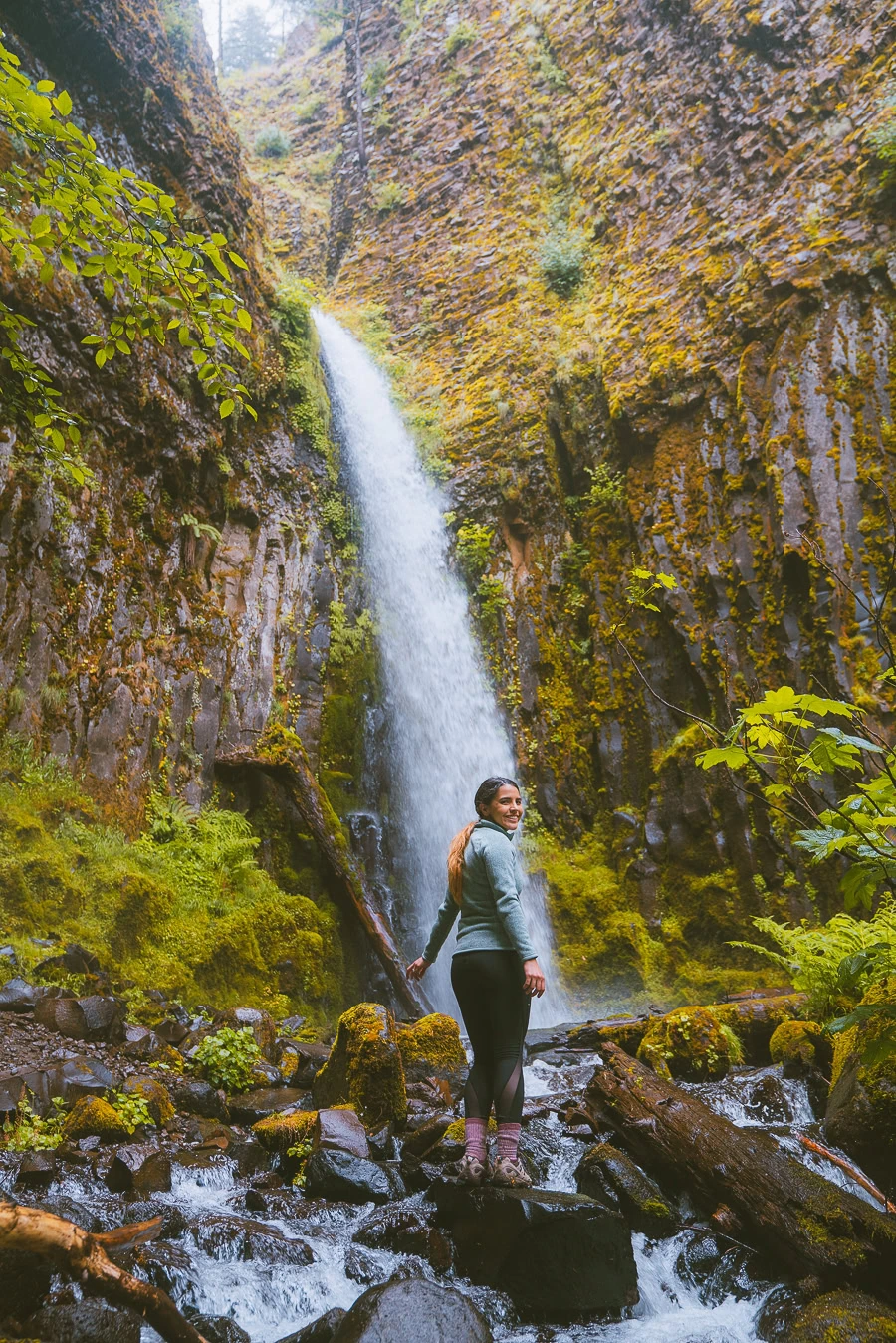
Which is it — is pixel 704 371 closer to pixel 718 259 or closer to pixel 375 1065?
pixel 718 259

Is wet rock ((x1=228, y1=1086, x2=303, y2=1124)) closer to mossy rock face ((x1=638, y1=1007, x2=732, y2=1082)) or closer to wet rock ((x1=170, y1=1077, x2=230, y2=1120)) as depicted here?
wet rock ((x1=170, y1=1077, x2=230, y2=1120))

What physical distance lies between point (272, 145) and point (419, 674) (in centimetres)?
2360

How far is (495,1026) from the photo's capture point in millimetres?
3316

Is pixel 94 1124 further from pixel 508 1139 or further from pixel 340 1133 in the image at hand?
pixel 508 1139

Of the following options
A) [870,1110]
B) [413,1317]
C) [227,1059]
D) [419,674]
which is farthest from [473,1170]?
[419,674]

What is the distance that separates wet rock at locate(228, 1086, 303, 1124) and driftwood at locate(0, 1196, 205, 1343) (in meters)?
2.42

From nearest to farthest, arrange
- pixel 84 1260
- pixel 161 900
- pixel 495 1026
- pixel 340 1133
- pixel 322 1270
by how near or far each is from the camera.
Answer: pixel 84 1260, pixel 322 1270, pixel 495 1026, pixel 340 1133, pixel 161 900

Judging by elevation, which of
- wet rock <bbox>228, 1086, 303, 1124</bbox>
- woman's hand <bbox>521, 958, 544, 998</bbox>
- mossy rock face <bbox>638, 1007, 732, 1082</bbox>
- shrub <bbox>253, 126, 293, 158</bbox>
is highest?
shrub <bbox>253, 126, 293, 158</bbox>

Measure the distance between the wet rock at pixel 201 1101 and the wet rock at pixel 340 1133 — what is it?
29.8 inches

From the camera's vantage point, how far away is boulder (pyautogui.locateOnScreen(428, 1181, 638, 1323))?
8.99 ft

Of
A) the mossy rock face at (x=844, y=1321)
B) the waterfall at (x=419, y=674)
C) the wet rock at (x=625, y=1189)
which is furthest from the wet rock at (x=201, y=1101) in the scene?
the waterfall at (x=419, y=674)

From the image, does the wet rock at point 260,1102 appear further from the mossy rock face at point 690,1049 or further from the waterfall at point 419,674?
the waterfall at point 419,674

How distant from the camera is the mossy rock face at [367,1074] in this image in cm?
426

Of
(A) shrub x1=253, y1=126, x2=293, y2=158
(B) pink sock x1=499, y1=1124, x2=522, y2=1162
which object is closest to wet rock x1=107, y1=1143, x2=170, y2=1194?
(B) pink sock x1=499, y1=1124, x2=522, y2=1162
